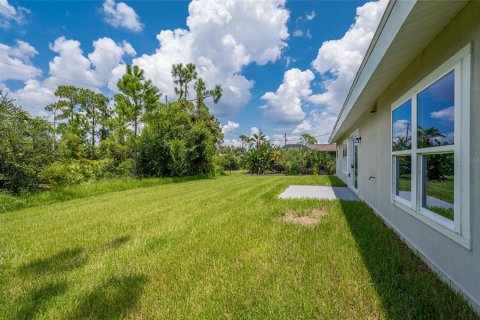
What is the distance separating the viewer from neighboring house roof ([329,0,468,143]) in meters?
1.94

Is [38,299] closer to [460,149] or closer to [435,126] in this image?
[460,149]

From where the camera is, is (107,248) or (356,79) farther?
(356,79)

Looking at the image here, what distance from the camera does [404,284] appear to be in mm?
2244

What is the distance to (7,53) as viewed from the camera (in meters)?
11.6

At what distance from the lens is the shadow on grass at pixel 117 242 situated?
349 cm

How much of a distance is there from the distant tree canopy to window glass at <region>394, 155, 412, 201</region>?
419 inches

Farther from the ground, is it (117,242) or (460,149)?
(460,149)

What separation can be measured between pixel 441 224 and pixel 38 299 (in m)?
4.26

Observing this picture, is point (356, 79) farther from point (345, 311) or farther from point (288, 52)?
point (288, 52)

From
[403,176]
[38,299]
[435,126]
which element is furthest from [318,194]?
[38,299]

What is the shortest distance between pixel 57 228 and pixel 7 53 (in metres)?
13.3

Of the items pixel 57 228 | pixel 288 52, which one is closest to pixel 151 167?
pixel 57 228

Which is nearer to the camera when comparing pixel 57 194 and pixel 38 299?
pixel 38 299

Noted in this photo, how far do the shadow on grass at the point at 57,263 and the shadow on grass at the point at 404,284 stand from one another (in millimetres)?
3614
